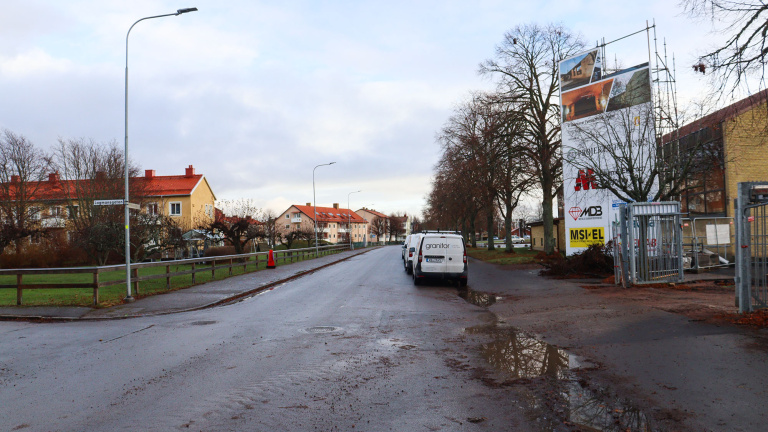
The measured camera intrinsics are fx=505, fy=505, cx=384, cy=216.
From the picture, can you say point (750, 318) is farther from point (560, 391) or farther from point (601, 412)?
point (601, 412)

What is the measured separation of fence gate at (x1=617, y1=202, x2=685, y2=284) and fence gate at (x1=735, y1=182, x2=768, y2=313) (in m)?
5.50

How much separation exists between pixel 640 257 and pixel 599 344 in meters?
8.50

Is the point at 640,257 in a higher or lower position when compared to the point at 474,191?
lower

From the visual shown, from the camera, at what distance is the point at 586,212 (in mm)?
28391

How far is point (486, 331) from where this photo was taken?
8852 millimetres

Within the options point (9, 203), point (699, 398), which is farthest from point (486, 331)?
point (9, 203)

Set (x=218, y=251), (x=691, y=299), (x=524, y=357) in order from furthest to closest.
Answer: (x=218, y=251) → (x=691, y=299) → (x=524, y=357)

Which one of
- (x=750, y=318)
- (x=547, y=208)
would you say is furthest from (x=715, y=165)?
(x=750, y=318)

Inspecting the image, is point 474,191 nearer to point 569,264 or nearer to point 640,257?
point 569,264

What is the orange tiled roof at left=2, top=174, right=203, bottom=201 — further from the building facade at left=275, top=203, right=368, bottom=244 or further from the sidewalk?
the building facade at left=275, top=203, right=368, bottom=244

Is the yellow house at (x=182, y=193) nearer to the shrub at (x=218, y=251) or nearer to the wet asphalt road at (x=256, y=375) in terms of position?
the shrub at (x=218, y=251)

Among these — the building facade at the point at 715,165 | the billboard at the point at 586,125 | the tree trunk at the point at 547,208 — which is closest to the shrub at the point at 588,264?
the building facade at the point at 715,165

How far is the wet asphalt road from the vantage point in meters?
4.51

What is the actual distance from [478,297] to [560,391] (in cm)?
921
